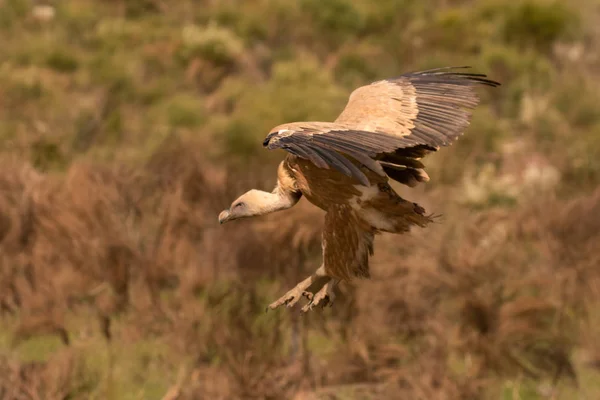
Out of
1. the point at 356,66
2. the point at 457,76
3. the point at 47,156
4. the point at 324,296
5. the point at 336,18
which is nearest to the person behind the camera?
the point at 324,296

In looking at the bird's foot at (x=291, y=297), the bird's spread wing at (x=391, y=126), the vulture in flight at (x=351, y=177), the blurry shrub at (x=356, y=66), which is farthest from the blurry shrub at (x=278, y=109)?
the bird's foot at (x=291, y=297)

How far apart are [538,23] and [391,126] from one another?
23.3 meters

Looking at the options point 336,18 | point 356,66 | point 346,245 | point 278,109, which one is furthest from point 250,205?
point 336,18

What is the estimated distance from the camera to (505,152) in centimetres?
1981

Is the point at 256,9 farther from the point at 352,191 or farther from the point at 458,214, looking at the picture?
the point at 352,191

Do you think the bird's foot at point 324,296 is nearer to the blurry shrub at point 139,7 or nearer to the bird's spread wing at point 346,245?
the bird's spread wing at point 346,245

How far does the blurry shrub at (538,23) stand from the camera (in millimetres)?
25766

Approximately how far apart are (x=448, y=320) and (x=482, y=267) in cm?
67

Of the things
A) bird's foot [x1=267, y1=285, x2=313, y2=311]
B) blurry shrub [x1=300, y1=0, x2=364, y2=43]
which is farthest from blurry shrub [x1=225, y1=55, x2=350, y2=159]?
bird's foot [x1=267, y1=285, x2=313, y2=311]

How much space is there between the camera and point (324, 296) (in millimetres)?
4027

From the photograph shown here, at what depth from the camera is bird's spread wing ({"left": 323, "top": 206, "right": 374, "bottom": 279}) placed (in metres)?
3.93

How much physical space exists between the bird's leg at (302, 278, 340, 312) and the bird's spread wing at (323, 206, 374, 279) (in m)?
0.09

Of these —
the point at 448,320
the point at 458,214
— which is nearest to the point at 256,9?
the point at 458,214

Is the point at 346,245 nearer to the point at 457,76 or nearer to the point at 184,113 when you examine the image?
the point at 457,76
